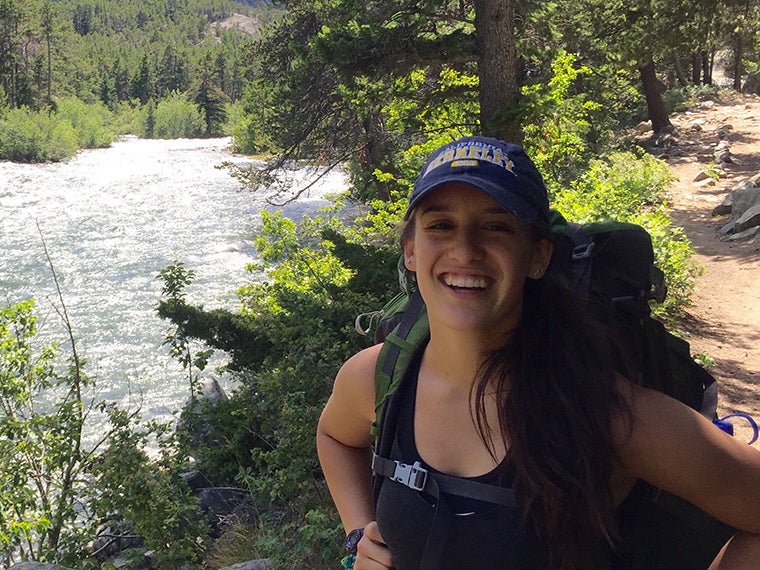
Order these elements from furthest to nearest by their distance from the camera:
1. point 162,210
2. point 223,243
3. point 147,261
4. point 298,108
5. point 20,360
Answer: point 162,210 < point 223,243 < point 147,261 < point 298,108 < point 20,360

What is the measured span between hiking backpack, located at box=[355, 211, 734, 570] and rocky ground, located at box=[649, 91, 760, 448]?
3.82 m

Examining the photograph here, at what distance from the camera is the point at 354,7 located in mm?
8273

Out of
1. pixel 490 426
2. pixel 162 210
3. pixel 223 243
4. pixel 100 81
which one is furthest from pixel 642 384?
pixel 100 81

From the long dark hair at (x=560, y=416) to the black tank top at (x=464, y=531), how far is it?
0.09 feet

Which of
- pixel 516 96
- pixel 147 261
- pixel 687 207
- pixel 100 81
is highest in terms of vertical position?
pixel 100 81

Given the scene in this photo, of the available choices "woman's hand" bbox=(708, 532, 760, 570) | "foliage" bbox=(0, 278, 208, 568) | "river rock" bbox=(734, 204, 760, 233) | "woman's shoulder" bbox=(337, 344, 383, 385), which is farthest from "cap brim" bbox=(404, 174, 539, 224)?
"river rock" bbox=(734, 204, 760, 233)

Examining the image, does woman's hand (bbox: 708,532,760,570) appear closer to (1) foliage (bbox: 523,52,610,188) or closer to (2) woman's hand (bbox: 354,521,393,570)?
(2) woman's hand (bbox: 354,521,393,570)

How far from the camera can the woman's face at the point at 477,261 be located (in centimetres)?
133

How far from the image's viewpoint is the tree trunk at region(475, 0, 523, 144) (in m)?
7.08

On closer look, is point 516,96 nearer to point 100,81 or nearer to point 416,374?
point 416,374

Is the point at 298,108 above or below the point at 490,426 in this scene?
above

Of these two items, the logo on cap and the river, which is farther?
the river

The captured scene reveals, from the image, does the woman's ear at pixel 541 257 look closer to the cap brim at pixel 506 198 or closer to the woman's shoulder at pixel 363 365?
the cap brim at pixel 506 198

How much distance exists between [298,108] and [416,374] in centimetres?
1142
